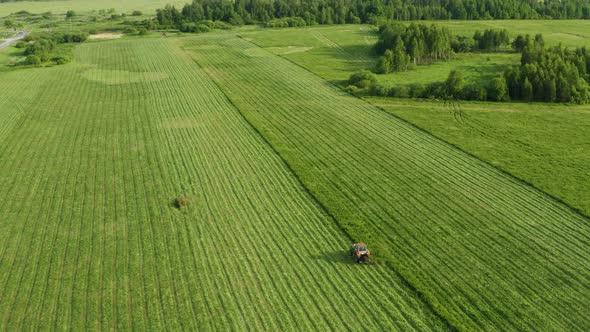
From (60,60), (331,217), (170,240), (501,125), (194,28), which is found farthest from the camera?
(194,28)

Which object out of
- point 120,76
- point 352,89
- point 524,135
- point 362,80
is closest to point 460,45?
point 362,80

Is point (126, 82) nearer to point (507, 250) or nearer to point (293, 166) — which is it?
point (293, 166)

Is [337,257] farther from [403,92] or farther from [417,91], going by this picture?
[417,91]

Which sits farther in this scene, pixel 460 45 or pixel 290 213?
pixel 460 45

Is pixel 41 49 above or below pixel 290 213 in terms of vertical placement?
above

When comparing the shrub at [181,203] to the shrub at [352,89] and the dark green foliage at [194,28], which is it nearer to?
the shrub at [352,89]

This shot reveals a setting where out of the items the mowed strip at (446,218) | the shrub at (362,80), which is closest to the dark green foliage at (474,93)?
the shrub at (362,80)

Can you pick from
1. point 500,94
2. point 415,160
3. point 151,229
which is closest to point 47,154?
point 151,229
